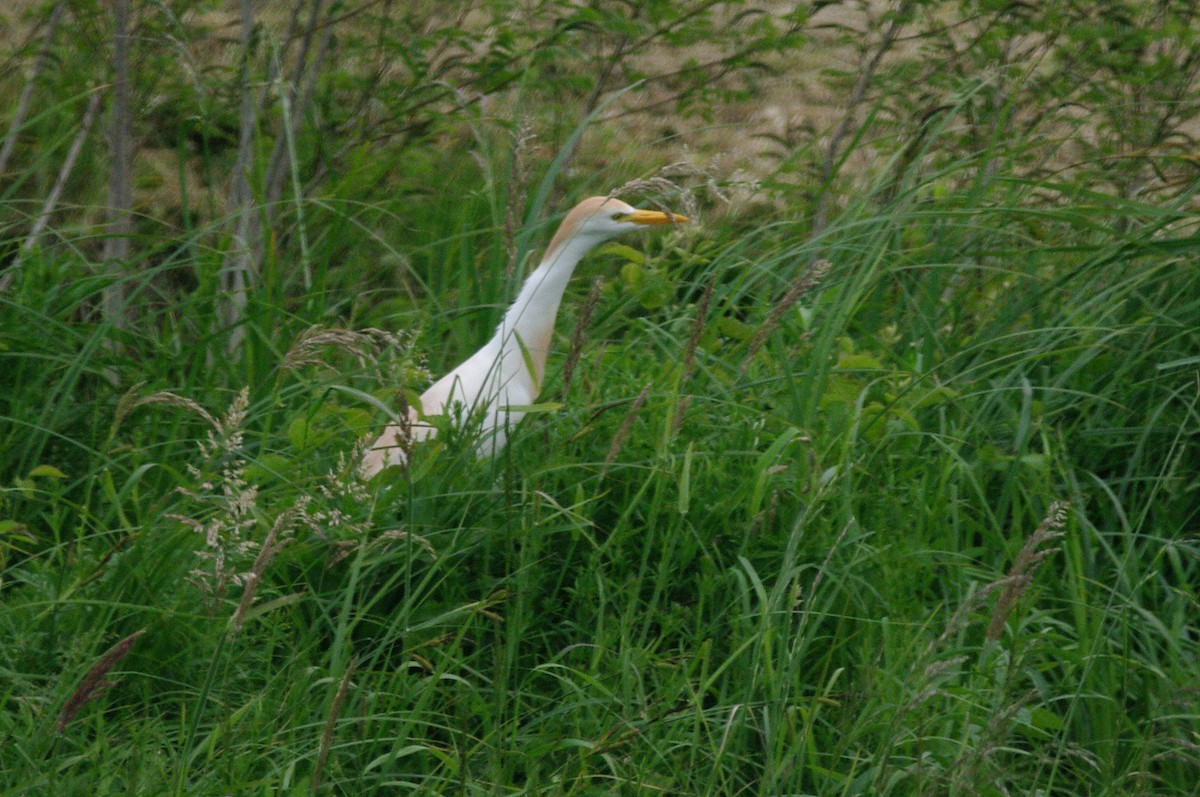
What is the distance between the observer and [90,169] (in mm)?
4078

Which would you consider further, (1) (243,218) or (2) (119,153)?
(2) (119,153)

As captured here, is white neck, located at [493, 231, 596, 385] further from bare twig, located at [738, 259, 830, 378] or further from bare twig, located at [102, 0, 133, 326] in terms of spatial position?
bare twig, located at [102, 0, 133, 326]

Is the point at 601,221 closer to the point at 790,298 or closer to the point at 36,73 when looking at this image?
the point at 790,298

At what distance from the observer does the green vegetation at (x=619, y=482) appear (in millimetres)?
1882

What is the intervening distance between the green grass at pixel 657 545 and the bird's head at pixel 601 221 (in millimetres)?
165

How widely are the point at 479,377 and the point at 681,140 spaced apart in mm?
2268

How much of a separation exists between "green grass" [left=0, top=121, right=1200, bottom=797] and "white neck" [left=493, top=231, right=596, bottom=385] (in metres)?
0.10

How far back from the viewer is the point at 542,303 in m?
2.82

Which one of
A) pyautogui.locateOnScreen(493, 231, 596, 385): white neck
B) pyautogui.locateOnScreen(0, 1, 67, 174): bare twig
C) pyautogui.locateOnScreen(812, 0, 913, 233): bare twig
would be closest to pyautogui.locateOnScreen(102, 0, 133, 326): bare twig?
pyautogui.locateOnScreen(0, 1, 67, 174): bare twig

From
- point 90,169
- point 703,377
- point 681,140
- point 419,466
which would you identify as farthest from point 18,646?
point 681,140

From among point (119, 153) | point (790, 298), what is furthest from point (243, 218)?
point (790, 298)

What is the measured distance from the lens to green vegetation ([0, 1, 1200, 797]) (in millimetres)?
1882

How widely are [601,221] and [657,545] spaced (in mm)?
805

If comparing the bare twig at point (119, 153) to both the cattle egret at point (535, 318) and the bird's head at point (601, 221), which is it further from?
the bird's head at point (601, 221)
